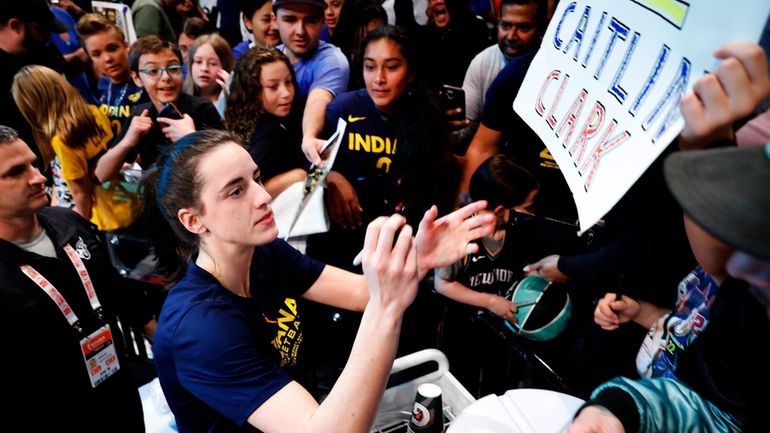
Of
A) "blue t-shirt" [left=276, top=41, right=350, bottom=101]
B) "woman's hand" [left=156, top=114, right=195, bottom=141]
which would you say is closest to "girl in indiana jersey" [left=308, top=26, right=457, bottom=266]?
"blue t-shirt" [left=276, top=41, right=350, bottom=101]

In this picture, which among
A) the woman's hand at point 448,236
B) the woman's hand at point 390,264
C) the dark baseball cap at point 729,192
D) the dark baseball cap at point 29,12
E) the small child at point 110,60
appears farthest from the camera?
the small child at point 110,60

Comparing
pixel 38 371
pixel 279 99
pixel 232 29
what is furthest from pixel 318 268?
pixel 232 29

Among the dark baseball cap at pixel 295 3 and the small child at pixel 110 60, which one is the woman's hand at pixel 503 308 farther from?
the small child at pixel 110 60

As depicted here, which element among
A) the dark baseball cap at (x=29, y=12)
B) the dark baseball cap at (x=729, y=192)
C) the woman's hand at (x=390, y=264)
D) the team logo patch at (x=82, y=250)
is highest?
the dark baseball cap at (x=729, y=192)

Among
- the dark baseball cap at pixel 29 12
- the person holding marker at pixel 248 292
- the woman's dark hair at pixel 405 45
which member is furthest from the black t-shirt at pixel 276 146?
the dark baseball cap at pixel 29 12

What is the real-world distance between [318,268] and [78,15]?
5.67 m

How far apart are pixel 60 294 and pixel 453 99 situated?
192cm

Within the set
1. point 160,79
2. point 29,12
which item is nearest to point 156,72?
point 160,79

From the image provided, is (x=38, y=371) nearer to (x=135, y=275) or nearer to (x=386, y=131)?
(x=135, y=275)

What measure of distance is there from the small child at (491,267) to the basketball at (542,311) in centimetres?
11

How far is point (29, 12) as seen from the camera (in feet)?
10.7

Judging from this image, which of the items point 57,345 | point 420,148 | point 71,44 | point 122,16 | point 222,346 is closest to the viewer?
point 222,346

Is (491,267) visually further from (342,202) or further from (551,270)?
(342,202)

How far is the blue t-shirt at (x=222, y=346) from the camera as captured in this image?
1.21 meters
